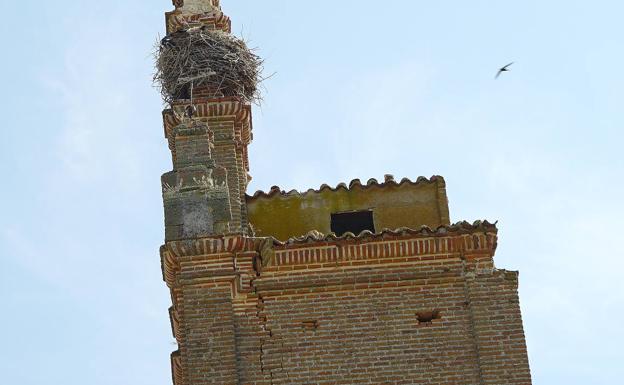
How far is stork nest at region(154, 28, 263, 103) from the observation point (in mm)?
16391

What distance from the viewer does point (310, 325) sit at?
14.2 m

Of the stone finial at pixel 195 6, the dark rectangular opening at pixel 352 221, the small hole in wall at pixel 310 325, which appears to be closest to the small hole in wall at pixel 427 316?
the small hole in wall at pixel 310 325

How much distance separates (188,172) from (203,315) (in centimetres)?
175

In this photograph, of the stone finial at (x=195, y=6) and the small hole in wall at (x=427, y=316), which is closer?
the small hole in wall at (x=427, y=316)

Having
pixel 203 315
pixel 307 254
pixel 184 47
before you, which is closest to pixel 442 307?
pixel 307 254

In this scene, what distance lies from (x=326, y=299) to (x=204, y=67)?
3.77 metres

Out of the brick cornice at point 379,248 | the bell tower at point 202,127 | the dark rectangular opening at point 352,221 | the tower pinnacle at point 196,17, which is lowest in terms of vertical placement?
the brick cornice at point 379,248

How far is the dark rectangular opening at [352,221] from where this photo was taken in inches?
611

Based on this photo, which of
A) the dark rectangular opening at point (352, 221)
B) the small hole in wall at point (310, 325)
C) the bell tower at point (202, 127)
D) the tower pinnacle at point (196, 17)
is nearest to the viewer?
the small hole in wall at point (310, 325)

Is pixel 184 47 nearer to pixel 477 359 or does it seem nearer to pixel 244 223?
pixel 244 223

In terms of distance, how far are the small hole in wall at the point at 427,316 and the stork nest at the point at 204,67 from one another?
12.9ft

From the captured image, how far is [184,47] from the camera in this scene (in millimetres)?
16672

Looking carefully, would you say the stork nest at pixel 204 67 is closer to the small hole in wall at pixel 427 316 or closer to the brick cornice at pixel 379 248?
the brick cornice at pixel 379 248

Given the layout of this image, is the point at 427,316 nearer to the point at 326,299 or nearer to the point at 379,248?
the point at 379,248
